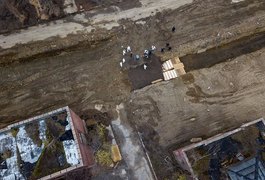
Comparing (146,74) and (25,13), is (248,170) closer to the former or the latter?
(146,74)

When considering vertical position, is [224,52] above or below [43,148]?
above

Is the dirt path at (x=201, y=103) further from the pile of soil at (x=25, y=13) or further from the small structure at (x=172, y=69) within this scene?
the pile of soil at (x=25, y=13)

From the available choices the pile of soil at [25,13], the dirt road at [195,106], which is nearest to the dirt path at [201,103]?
the dirt road at [195,106]

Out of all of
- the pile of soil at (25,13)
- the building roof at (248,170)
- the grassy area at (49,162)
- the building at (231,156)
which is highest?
the pile of soil at (25,13)

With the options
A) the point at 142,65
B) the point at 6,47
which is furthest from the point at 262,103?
the point at 6,47

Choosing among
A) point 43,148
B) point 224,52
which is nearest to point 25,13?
point 43,148

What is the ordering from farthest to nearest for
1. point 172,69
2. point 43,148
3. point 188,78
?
point 172,69, point 188,78, point 43,148
